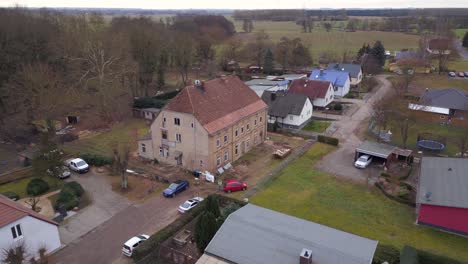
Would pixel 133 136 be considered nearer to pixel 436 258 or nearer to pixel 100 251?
pixel 100 251

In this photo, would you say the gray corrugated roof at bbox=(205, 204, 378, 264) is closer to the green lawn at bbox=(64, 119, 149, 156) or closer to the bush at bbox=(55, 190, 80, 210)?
the bush at bbox=(55, 190, 80, 210)

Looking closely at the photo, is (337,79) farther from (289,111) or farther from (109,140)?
(109,140)

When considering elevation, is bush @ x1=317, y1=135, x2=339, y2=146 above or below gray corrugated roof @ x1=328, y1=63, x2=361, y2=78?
below

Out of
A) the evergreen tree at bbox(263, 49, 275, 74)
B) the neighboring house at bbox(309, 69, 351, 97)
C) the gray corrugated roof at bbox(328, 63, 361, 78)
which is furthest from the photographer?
the evergreen tree at bbox(263, 49, 275, 74)

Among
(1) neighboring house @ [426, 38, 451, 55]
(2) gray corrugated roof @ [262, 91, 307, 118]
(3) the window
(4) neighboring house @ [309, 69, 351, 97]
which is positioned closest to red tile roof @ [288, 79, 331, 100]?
(4) neighboring house @ [309, 69, 351, 97]

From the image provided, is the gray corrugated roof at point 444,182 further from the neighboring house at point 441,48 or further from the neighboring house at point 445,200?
the neighboring house at point 441,48

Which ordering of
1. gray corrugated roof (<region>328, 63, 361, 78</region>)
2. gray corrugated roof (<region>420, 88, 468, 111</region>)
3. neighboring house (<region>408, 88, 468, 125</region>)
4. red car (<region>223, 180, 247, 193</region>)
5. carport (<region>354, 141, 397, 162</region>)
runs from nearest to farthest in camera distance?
red car (<region>223, 180, 247, 193</region>)
carport (<region>354, 141, 397, 162</region>)
neighboring house (<region>408, 88, 468, 125</region>)
gray corrugated roof (<region>420, 88, 468, 111</region>)
gray corrugated roof (<region>328, 63, 361, 78</region>)

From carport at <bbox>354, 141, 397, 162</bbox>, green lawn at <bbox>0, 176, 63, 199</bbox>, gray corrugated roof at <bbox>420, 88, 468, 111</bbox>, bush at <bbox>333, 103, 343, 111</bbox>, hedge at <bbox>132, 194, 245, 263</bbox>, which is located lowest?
green lawn at <bbox>0, 176, 63, 199</bbox>
